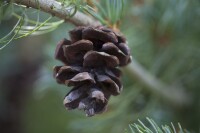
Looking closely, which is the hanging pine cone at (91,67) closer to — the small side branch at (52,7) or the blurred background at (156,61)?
the small side branch at (52,7)

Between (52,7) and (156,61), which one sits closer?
(52,7)

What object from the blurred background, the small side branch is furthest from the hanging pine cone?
the blurred background

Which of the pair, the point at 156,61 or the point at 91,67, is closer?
the point at 91,67

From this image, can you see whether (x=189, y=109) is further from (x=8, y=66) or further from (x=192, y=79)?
(x=8, y=66)

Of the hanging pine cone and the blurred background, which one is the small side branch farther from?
the blurred background

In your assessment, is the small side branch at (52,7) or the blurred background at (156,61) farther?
the blurred background at (156,61)

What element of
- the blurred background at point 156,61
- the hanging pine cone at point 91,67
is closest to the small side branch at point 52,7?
the hanging pine cone at point 91,67

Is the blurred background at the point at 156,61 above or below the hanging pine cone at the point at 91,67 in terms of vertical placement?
above

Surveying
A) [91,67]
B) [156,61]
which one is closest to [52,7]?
[91,67]

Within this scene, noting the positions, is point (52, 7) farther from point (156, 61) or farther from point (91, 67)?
point (156, 61)
